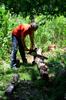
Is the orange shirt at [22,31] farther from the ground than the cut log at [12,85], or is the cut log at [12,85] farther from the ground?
the orange shirt at [22,31]

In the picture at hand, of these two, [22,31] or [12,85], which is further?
[22,31]

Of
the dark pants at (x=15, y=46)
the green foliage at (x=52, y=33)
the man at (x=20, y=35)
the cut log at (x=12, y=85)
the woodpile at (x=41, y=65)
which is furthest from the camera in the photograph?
the green foliage at (x=52, y=33)

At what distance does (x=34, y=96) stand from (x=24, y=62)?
2730 millimetres

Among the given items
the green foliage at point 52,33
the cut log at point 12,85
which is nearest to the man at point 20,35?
the cut log at point 12,85

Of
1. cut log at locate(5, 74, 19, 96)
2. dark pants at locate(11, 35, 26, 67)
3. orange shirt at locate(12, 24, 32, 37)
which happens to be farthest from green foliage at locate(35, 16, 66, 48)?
cut log at locate(5, 74, 19, 96)

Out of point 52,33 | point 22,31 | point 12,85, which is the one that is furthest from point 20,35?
point 52,33

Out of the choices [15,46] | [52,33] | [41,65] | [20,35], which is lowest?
[52,33]

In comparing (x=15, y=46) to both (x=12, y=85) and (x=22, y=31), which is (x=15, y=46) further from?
(x=12, y=85)

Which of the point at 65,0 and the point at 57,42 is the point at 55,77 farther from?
the point at 57,42

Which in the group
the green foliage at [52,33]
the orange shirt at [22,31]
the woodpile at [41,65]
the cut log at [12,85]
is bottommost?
the green foliage at [52,33]

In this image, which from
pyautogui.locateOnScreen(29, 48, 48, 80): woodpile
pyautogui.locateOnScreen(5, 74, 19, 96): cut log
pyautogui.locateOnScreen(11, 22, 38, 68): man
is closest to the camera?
pyautogui.locateOnScreen(5, 74, 19, 96): cut log

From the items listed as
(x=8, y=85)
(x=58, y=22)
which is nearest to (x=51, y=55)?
(x=58, y=22)

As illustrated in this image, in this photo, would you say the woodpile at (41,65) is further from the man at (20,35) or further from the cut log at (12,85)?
the cut log at (12,85)

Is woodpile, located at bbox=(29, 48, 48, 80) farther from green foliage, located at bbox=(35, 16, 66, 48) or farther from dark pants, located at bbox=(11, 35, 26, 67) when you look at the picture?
green foliage, located at bbox=(35, 16, 66, 48)
